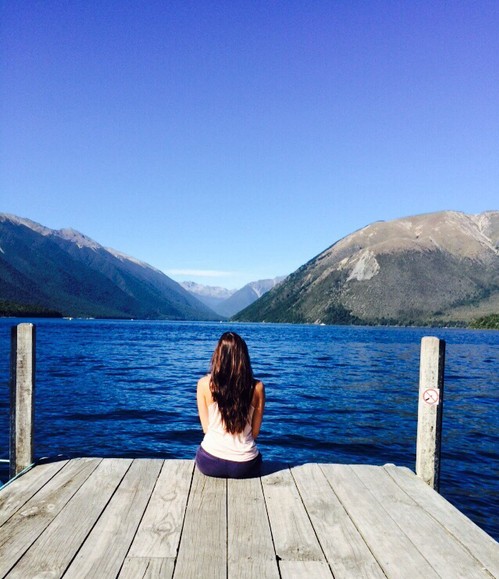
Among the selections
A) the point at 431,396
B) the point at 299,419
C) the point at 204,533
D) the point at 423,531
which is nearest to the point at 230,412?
the point at 204,533

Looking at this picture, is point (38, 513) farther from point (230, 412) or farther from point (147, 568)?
point (230, 412)

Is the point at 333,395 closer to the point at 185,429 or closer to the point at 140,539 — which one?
the point at 185,429

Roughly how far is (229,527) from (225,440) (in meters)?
1.63

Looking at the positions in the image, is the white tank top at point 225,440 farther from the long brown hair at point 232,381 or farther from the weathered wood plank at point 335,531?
the weathered wood plank at point 335,531

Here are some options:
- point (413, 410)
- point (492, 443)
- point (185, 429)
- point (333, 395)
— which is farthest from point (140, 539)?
point (333, 395)

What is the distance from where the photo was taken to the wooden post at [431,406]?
8.12 meters

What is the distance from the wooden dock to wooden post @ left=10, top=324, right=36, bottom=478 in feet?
2.01

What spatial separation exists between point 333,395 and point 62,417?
1590 cm

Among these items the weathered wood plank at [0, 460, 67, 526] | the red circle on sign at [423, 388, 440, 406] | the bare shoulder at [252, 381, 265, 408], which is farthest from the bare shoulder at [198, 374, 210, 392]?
the red circle on sign at [423, 388, 440, 406]

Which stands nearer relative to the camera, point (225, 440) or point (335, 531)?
point (335, 531)

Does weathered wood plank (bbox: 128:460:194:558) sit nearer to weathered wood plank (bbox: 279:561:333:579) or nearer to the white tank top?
the white tank top

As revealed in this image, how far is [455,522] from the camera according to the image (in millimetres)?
6129

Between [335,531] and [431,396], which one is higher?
[431,396]

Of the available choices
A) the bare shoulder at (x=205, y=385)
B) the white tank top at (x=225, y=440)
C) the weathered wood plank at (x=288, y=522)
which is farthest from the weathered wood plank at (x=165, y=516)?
the bare shoulder at (x=205, y=385)
